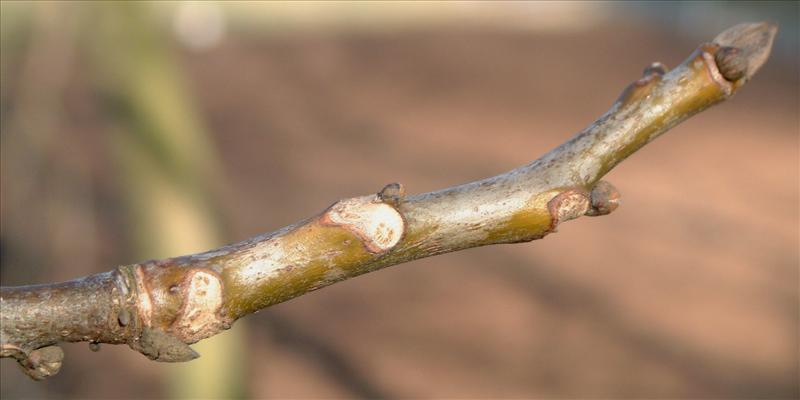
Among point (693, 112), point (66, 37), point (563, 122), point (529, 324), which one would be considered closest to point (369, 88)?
point (563, 122)

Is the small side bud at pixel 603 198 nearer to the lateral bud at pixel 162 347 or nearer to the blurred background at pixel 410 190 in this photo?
the lateral bud at pixel 162 347

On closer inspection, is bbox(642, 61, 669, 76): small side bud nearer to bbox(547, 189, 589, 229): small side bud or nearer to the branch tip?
the branch tip

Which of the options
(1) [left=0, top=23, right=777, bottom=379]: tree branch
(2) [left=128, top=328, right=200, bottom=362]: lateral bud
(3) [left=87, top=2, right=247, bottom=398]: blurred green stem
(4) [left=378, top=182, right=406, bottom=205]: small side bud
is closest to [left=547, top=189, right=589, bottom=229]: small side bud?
(1) [left=0, top=23, right=777, bottom=379]: tree branch

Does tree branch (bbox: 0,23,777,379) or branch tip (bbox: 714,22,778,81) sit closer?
tree branch (bbox: 0,23,777,379)

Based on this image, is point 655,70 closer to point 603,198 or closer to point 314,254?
point 603,198

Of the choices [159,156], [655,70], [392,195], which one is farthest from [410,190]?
[392,195]

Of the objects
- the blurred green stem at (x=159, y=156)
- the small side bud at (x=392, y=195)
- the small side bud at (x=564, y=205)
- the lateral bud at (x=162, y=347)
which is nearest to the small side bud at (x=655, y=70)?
the small side bud at (x=564, y=205)
